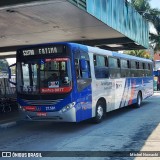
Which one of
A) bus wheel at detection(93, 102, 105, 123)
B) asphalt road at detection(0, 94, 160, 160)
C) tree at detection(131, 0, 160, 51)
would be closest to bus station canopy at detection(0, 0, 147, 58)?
bus wheel at detection(93, 102, 105, 123)

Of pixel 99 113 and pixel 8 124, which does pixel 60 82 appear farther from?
pixel 8 124

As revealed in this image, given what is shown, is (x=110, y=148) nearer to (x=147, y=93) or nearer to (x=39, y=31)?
(x=39, y=31)

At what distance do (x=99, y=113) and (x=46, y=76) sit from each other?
114 inches

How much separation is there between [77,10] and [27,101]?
4.10 m

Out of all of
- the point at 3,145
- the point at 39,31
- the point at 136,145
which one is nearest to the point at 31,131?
the point at 3,145

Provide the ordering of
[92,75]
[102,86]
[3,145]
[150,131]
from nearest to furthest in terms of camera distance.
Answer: [3,145] → [150,131] → [92,75] → [102,86]

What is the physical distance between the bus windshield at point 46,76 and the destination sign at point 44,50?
249 mm

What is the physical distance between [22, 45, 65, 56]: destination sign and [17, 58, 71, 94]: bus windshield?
249mm

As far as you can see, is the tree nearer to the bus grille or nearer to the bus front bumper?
the bus grille

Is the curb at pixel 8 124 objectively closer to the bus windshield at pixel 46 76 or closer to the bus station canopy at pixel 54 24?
the bus windshield at pixel 46 76

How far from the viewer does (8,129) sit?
1241 cm

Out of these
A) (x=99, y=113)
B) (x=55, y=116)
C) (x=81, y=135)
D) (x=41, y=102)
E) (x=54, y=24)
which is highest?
(x=54, y=24)

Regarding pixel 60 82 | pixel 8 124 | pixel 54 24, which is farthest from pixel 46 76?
pixel 54 24

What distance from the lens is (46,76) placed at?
1138 centimetres
